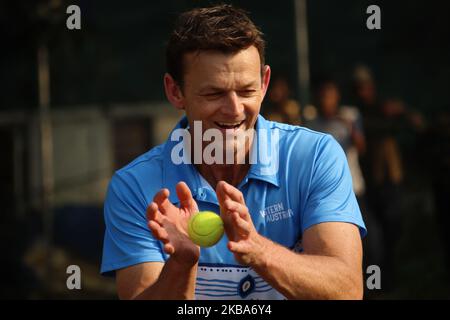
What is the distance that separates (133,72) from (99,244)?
56.9 inches

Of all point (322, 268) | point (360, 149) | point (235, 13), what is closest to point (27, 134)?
point (360, 149)

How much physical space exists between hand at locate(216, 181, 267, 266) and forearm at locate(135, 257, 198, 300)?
0.76ft

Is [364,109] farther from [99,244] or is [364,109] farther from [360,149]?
[99,244]

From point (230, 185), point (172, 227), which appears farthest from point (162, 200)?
point (230, 185)

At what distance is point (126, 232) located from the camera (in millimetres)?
3441

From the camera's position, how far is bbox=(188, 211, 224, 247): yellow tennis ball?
3039 millimetres

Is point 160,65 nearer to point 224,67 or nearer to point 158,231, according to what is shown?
point 224,67

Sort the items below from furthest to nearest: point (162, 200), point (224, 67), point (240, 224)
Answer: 1. point (224, 67)
2. point (162, 200)
3. point (240, 224)

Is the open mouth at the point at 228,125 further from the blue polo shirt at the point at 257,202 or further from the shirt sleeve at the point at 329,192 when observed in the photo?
the shirt sleeve at the point at 329,192

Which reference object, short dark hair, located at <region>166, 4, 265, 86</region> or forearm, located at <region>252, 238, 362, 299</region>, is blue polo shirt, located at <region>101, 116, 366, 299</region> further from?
short dark hair, located at <region>166, 4, 265, 86</region>

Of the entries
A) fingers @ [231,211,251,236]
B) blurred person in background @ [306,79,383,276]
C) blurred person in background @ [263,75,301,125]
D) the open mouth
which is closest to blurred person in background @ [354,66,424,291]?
blurred person in background @ [306,79,383,276]

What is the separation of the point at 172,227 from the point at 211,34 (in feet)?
2.48

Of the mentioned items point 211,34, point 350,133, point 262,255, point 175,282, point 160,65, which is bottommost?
point 175,282

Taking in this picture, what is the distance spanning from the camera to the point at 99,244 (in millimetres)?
7078
